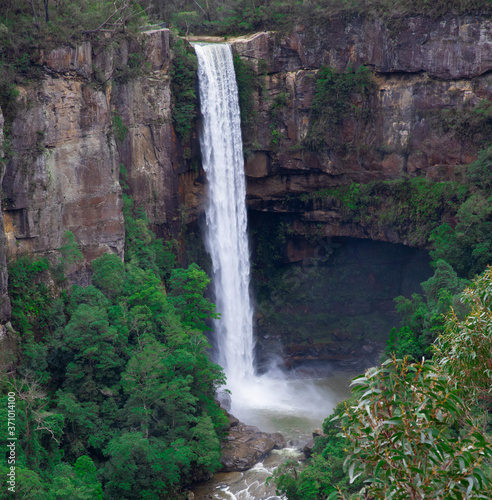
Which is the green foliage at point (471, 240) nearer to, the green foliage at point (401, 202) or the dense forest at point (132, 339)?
the dense forest at point (132, 339)

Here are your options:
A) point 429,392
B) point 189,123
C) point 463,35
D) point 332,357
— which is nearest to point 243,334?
point 332,357

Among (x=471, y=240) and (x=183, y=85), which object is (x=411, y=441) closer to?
(x=471, y=240)

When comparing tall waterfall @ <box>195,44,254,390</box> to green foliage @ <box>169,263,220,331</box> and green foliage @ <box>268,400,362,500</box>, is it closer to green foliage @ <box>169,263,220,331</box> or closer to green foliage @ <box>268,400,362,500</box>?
green foliage @ <box>169,263,220,331</box>

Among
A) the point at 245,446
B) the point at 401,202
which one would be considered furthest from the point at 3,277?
the point at 401,202

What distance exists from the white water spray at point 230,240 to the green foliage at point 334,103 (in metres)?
3.91

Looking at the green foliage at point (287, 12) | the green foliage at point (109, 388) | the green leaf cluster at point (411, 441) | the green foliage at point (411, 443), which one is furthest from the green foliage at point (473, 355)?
the green foliage at point (287, 12)

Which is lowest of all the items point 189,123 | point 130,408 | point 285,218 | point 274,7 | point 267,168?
point 130,408

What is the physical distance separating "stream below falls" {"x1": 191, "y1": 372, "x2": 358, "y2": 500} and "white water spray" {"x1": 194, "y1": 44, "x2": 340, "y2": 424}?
0.14 meters

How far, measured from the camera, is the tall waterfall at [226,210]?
3083 cm

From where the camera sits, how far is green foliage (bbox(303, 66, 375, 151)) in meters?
31.8

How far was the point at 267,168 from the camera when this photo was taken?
33688 mm

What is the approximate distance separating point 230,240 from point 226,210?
1.50 m

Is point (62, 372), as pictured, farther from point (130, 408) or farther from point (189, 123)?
point (189, 123)

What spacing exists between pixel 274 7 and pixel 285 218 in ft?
35.7
